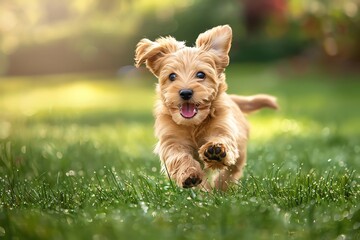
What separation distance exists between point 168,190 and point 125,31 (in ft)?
70.3

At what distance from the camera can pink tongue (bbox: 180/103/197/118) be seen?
4.01 metres

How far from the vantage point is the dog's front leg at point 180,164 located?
3.82m

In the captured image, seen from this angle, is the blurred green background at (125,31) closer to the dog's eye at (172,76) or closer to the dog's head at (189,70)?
the dog's head at (189,70)

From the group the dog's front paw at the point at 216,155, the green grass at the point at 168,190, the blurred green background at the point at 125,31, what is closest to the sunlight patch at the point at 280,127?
the green grass at the point at 168,190

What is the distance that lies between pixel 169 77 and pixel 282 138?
13.3 ft

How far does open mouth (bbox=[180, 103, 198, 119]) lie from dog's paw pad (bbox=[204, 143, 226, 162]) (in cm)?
29

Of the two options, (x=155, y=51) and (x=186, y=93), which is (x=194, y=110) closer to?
(x=186, y=93)

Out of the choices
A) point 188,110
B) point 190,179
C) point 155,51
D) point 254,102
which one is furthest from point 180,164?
point 254,102

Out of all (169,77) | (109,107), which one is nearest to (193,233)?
(169,77)

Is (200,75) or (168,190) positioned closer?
(168,190)

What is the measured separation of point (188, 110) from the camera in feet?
13.2

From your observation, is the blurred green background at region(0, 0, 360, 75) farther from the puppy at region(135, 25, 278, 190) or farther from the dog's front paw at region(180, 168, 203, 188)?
the dog's front paw at region(180, 168, 203, 188)

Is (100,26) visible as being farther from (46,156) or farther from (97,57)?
(46,156)

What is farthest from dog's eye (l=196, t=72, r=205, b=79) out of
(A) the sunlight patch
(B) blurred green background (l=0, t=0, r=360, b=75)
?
(B) blurred green background (l=0, t=0, r=360, b=75)
